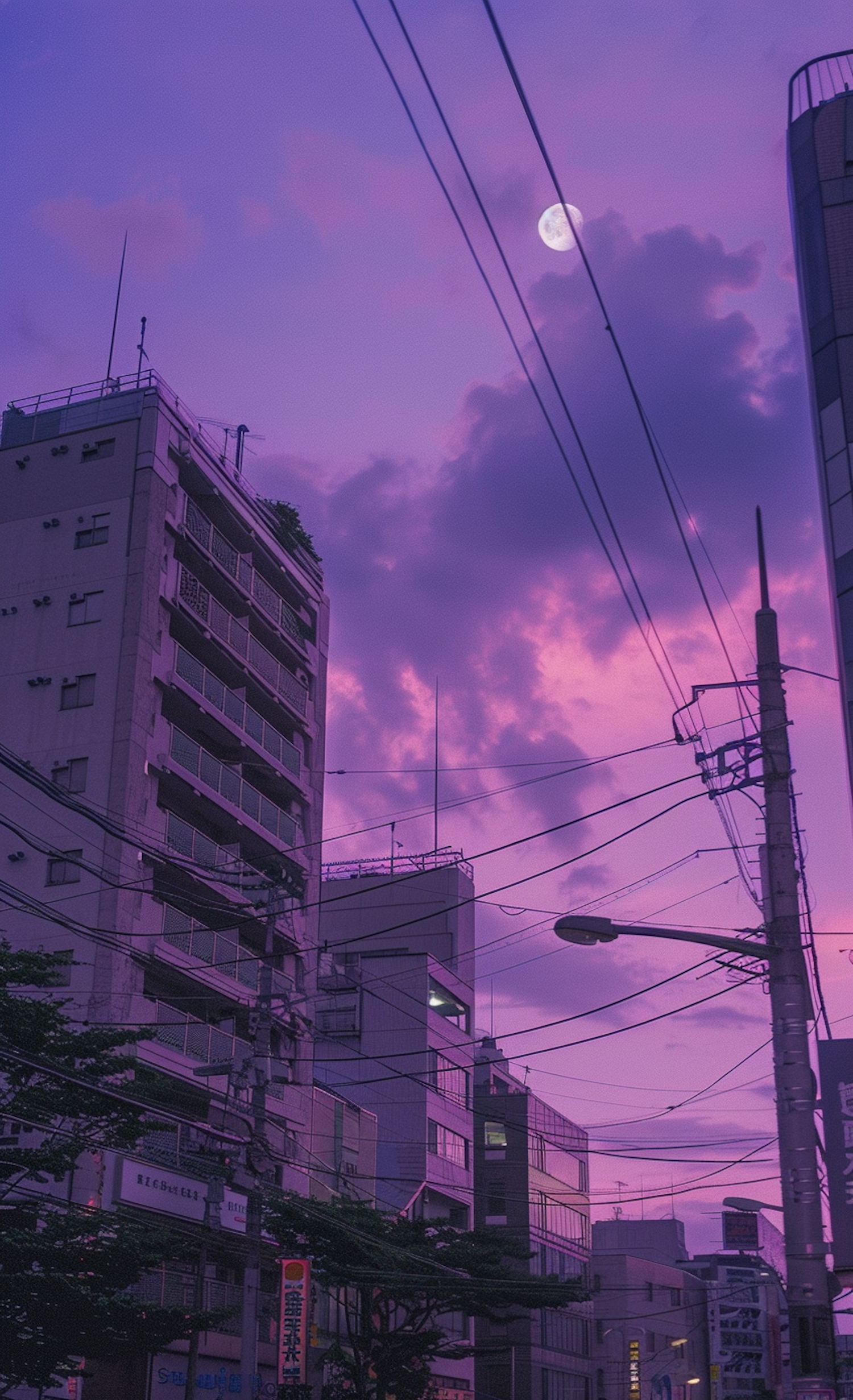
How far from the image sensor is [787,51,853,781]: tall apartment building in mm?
34156

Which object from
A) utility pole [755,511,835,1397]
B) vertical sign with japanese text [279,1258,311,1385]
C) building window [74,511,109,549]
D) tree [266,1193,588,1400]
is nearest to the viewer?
utility pole [755,511,835,1397]

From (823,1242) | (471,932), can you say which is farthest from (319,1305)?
(823,1242)

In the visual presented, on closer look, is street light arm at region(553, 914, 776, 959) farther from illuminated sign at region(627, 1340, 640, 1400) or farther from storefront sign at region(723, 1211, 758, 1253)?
storefront sign at region(723, 1211, 758, 1253)

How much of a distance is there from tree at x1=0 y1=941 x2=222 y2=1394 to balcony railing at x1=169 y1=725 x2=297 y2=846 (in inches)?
592

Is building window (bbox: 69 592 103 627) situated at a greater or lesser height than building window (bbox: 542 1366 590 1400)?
greater

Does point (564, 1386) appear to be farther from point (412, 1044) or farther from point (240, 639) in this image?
point (240, 639)

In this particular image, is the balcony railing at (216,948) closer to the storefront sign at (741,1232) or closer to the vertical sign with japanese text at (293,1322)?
the vertical sign with japanese text at (293,1322)

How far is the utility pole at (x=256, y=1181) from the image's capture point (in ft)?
102

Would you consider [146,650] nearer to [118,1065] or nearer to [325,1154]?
[118,1065]

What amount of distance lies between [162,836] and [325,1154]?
18396 millimetres

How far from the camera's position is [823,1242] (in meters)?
16.3

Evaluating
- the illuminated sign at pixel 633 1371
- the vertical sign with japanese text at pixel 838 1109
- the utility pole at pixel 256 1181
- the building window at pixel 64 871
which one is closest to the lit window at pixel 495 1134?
the illuminated sign at pixel 633 1371

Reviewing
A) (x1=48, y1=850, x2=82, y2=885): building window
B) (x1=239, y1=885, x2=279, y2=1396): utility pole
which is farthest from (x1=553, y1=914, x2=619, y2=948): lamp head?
(x1=48, y1=850, x2=82, y2=885): building window

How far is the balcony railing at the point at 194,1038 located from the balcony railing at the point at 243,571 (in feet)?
52.0
